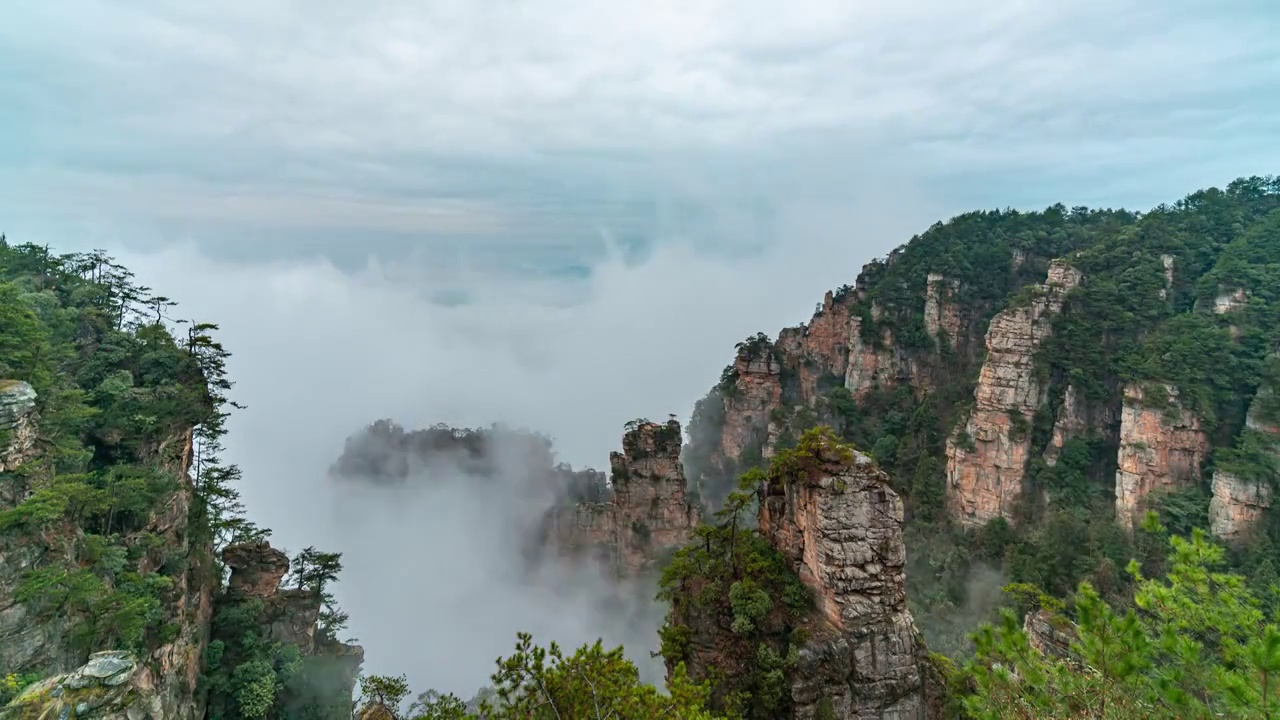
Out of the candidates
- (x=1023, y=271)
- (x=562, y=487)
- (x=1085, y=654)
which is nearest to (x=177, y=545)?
(x=1085, y=654)

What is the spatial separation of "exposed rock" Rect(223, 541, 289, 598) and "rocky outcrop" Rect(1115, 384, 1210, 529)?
5281 cm

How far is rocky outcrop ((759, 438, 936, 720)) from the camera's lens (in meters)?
20.2

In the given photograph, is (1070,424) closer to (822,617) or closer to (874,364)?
(874,364)

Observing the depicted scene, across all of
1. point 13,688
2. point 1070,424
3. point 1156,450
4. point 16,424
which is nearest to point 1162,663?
point 13,688

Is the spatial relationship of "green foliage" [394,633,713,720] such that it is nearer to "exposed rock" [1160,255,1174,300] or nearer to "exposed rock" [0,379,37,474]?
"exposed rock" [0,379,37,474]

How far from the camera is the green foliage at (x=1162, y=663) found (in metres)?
7.57

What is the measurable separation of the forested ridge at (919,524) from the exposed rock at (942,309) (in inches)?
21.5

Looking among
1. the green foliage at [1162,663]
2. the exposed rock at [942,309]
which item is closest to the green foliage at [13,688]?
the green foliage at [1162,663]

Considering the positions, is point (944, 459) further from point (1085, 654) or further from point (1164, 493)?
point (1085, 654)

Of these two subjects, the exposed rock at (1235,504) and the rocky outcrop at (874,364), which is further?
the rocky outcrop at (874,364)

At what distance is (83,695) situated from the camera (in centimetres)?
1183

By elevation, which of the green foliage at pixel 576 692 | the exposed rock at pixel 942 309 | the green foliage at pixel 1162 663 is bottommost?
the green foliage at pixel 576 692

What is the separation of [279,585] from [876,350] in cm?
5853

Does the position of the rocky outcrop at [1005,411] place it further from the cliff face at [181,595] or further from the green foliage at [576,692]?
the cliff face at [181,595]
